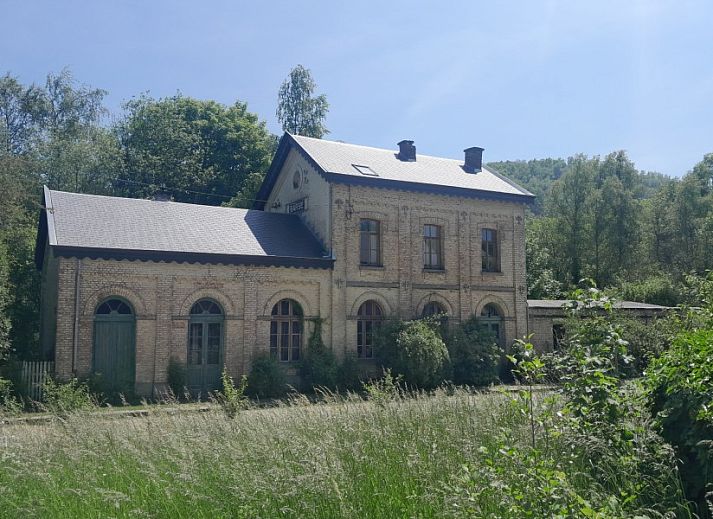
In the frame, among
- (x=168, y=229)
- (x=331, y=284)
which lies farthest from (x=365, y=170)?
(x=168, y=229)

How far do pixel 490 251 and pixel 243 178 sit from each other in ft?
62.8

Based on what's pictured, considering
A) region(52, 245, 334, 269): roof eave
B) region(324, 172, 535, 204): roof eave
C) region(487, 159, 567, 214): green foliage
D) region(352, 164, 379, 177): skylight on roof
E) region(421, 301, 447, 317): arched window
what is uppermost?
region(487, 159, 567, 214): green foliage

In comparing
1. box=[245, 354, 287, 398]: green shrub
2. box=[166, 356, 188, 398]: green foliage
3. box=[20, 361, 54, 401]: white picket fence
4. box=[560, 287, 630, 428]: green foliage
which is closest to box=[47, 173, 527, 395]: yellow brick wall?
box=[166, 356, 188, 398]: green foliage

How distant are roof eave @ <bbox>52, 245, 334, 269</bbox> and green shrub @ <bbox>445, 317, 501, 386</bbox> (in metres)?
5.34

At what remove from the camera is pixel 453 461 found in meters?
6.15

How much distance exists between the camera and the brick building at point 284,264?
60.2 feet

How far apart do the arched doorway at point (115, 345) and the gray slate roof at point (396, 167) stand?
27.6ft

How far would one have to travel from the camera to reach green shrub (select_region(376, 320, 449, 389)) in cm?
2138

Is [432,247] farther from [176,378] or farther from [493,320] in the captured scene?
[176,378]

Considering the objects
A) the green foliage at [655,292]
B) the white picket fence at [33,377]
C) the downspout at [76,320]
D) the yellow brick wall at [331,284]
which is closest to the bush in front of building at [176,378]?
the yellow brick wall at [331,284]

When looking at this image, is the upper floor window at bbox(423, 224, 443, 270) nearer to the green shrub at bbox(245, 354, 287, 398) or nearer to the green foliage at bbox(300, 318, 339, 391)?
the green foliage at bbox(300, 318, 339, 391)

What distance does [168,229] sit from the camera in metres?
20.4

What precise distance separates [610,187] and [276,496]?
42087 millimetres

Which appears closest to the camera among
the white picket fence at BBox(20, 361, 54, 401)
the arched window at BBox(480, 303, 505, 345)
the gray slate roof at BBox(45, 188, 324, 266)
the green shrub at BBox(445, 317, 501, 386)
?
the white picket fence at BBox(20, 361, 54, 401)
